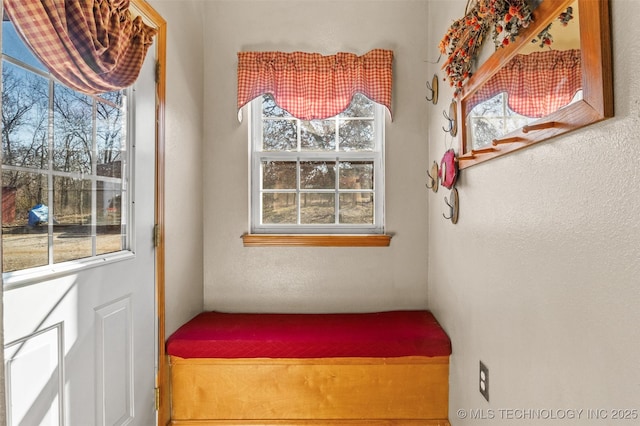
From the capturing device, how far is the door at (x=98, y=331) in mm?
1060

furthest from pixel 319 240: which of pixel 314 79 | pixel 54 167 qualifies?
pixel 54 167

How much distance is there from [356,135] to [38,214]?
1.77 m

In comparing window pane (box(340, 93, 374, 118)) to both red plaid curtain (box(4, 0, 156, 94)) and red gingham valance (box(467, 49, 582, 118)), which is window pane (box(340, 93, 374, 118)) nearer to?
red gingham valance (box(467, 49, 582, 118))

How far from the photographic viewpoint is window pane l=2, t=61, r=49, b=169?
3.33 ft

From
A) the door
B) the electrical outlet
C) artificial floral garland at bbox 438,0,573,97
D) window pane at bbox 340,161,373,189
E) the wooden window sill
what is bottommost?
the electrical outlet

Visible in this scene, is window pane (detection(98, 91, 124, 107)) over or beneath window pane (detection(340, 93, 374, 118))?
beneath

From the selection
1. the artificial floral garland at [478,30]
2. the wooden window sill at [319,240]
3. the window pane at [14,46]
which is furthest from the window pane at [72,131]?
the artificial floral garland at [478,30]

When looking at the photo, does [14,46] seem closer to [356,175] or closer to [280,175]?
[280,175]

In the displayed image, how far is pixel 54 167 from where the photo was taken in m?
1.16

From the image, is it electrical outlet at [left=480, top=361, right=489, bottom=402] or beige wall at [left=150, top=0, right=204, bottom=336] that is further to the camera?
beige wall at [left=150, top=0, right=204, bottom=336]

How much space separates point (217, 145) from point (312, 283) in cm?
109

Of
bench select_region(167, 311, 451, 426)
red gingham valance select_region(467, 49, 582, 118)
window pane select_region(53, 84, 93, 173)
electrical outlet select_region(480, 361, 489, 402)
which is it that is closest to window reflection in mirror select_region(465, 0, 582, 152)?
red gingham valance select_region(467, 49, 582, 118)

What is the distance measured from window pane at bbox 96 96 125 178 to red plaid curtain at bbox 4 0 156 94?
145 millimetres

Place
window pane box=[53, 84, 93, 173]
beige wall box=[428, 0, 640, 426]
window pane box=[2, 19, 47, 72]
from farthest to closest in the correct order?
window pane box=[53, 84, 93, 173], window pane box=[2, 19, 47, 72], beige wall box=[428, 0, 640, 426]
